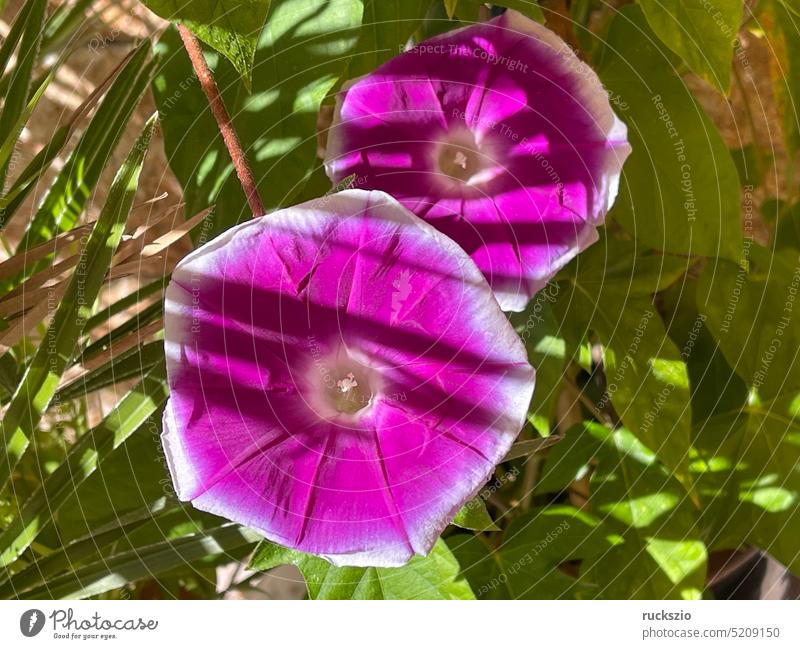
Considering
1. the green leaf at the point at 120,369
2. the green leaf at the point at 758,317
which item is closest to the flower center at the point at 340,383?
the green leaf at the point at 120,369

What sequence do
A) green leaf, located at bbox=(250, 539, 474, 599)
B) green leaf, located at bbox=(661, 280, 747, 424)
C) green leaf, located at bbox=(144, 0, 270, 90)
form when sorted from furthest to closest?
green leaf, located at bbox=(661, 280, 747, 424)
green leaf, located at bbox=(250, 539, 474, 599)
green leaf, located at bbox=(144, 0, 270, 90)

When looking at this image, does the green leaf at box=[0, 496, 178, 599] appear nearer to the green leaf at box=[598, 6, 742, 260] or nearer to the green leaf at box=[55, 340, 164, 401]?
the green leaf at box=[55, 340, 164, 401]

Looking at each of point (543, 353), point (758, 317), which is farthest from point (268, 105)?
point (758, 317)

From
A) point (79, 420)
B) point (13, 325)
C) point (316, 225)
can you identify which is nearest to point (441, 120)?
point (316, 225)
